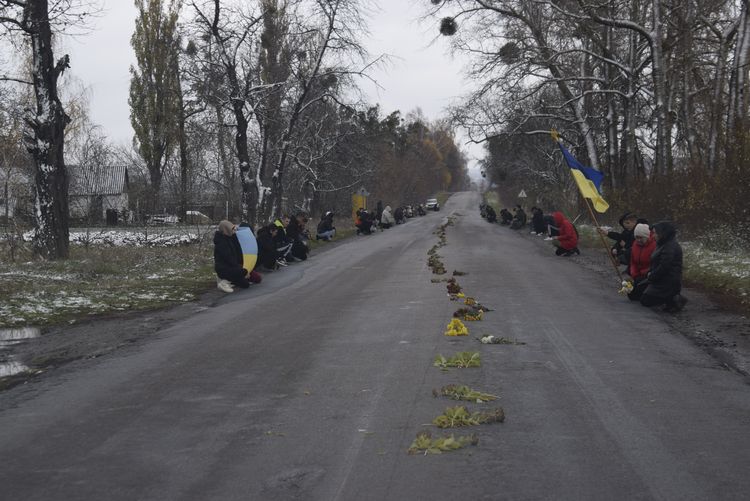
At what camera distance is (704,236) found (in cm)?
2284

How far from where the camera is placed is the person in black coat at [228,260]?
1730 centimetres

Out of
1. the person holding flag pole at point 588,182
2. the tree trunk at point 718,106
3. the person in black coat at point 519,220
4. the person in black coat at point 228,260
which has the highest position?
the tree trunk at point 718,106

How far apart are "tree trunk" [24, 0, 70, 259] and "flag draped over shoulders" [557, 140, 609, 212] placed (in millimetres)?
12728

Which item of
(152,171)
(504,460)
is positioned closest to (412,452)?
(504,460)

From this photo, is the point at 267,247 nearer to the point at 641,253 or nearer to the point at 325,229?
the point at 641,253

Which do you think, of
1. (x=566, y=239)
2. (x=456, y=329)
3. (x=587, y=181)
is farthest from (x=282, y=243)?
(x=456, y=329)

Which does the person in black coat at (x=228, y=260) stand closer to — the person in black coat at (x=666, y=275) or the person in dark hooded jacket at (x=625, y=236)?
the person in dark hooded jacket at (x=625, y=236)

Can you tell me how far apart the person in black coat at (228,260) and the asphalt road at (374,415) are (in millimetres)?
4803

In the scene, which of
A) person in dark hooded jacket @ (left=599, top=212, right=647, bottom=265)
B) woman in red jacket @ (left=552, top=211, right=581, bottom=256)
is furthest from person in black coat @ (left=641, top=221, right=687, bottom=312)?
woman in red jacket @ (left=552, top=211, right=581, bottom=256)

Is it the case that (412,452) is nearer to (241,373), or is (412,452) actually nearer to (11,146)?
(241,373)

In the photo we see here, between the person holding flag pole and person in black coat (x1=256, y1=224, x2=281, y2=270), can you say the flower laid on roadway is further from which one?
person in black coat (x1=256, y1=224, x2=281, y2=270)

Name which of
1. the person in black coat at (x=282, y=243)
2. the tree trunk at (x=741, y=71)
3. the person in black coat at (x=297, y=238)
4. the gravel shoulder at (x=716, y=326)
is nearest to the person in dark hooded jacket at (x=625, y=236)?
the gravel shoulder at (x=716, y=326)

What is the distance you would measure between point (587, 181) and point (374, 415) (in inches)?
546

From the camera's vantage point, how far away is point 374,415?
6707 mm
